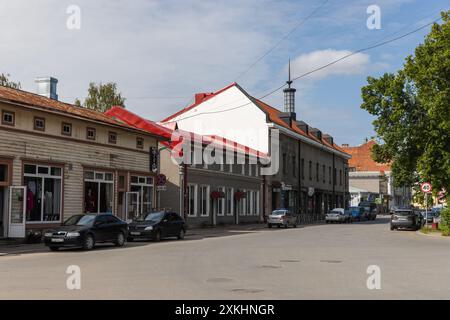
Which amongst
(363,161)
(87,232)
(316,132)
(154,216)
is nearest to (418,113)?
(154,216)

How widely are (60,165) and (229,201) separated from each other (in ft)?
69.2

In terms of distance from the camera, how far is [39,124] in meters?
25.6

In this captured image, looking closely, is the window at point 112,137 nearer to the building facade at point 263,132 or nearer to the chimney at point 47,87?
the chimney at point 47,87

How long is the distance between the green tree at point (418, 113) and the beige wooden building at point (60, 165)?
1745 cm

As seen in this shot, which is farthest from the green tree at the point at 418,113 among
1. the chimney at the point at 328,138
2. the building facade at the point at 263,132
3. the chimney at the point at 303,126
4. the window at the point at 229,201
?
the chimney at the point at 328,138

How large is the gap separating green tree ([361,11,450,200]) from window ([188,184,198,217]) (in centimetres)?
1390

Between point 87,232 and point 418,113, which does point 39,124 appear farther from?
point 418,113

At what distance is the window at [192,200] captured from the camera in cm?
3934

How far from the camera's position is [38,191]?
25.4 m

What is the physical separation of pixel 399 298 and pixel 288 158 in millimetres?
49990

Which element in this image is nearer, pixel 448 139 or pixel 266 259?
pixel 266 259

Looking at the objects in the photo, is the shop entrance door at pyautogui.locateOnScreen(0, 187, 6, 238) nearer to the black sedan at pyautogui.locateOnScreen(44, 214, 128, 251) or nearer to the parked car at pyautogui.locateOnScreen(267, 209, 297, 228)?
the black sedan at pyautogui.locateOnScreen(44, 214, 128, 251)
